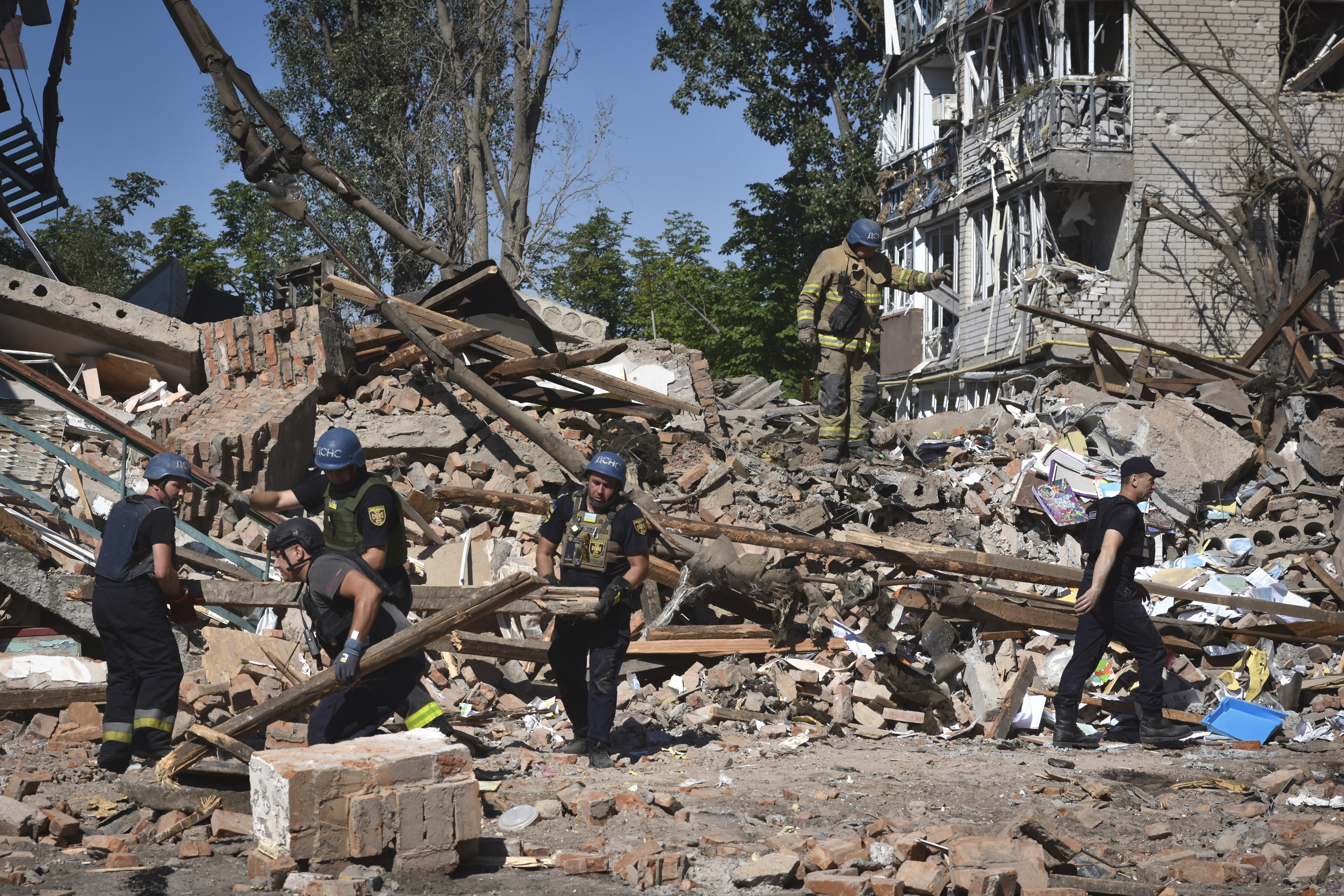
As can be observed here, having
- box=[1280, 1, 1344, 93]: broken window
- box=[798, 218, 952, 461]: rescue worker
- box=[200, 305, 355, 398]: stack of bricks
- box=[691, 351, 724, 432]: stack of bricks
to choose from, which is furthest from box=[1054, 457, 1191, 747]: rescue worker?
box=[1280, 1, 1344, 93]: broken window

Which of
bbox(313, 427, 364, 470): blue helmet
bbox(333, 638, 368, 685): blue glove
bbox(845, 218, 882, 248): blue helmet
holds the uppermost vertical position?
bbox(845, 218, 882, 248): blue helmet

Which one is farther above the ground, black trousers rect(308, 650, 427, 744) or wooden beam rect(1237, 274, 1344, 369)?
wooden beam rect(1237, 274, 1344, 369)

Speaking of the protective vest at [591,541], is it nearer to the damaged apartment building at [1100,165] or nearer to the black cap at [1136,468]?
the black cap at [1136,468]

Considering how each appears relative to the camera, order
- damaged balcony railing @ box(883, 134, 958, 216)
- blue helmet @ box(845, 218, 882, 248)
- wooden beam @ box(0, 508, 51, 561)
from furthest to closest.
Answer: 1. damaged balcony railing @ box(883, 134, 958, 216)
2. blue helmet @ box(845, 218, 882, 248)
3. wooden beam @ box(0, 508, 51, 561)

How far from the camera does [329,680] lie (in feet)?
15.5

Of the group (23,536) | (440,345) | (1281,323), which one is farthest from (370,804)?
(1281,323)

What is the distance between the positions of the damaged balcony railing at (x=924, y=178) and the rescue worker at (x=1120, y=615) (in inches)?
555

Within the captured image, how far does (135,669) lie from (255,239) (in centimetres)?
2690

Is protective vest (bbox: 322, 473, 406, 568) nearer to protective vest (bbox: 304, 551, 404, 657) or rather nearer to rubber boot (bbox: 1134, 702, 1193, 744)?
protective vest (bbox: 304, 551, 404, 657)

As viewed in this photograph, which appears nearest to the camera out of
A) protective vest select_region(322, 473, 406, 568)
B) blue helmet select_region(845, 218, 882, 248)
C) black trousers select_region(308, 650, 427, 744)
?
black trousers select_region(308, 650, 427, 744)

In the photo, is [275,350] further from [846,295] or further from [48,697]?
[846,295]

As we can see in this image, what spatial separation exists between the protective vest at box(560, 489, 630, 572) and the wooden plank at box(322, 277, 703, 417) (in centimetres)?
486

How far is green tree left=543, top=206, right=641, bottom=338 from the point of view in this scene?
3064cm

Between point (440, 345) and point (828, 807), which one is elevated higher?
point (440, 345)
